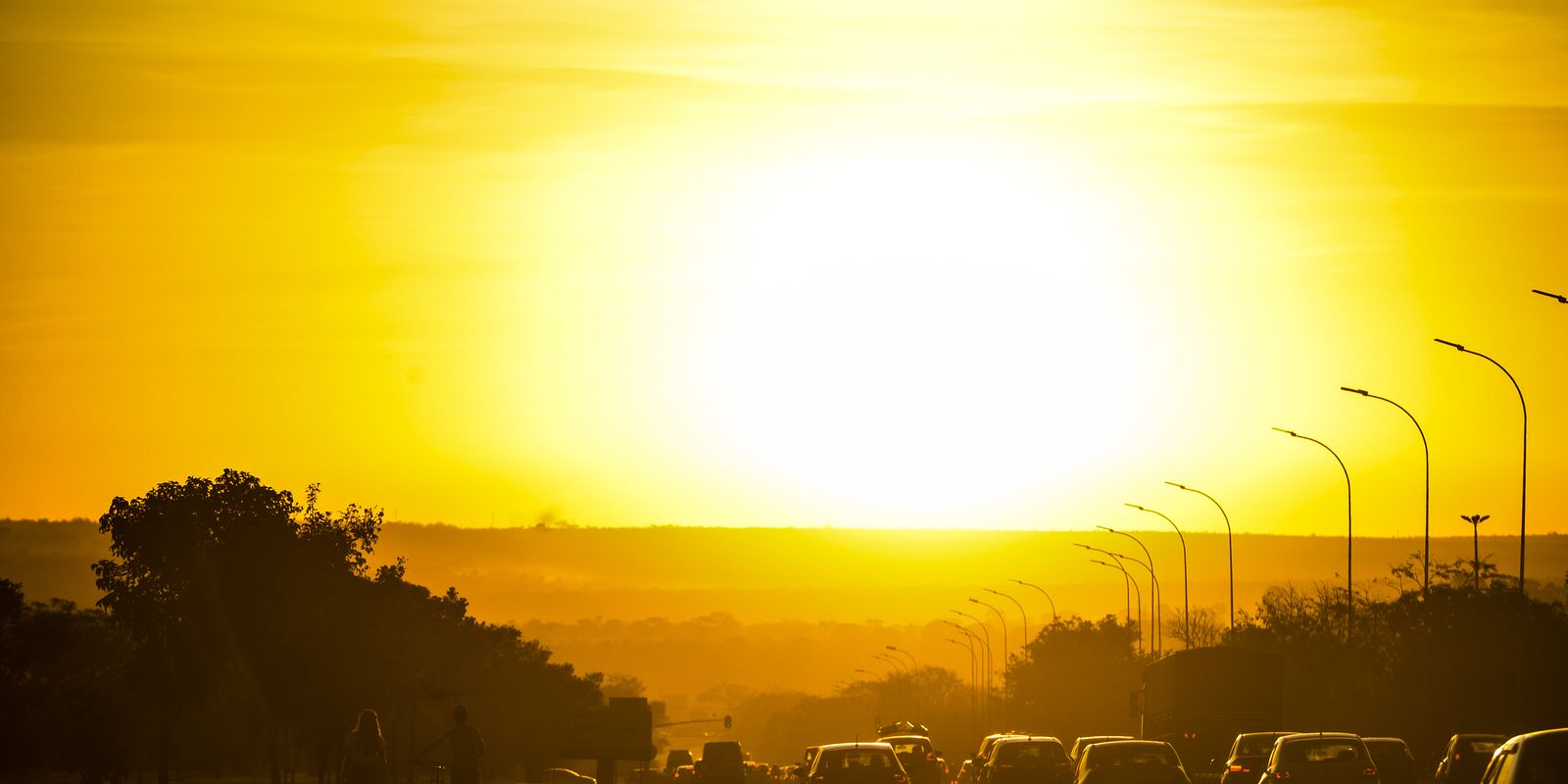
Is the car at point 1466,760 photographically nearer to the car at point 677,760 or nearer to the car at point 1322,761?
the car at point 1322,761

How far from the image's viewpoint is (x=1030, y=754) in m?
36.9

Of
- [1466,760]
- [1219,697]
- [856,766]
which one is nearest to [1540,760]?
[1466,760]

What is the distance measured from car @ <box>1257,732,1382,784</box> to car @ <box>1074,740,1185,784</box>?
2.62m

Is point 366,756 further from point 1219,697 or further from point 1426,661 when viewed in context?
point 1426,661

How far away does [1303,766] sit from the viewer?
3216 centimetres

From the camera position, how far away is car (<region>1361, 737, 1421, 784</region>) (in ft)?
129

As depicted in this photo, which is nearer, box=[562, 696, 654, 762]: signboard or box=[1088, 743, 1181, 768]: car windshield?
box=[1088, 743, 1181, 768]: car windshield

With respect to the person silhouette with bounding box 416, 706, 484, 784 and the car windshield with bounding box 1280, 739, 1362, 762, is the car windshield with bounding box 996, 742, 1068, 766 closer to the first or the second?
the car windshield with bounding box 1280, 739, 1362, 762

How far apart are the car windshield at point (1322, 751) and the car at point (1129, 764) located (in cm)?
283

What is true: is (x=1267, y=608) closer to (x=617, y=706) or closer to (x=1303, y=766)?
(x=617, y=706)

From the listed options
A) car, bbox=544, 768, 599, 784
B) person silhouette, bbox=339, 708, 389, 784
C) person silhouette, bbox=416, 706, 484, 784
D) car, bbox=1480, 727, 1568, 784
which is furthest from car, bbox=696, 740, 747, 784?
car, bbox=1480, 727, 1568, 784

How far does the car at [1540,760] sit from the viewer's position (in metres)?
19.2

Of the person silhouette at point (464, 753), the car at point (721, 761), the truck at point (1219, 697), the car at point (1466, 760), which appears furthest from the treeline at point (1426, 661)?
the person silhouette at point (464, 753)

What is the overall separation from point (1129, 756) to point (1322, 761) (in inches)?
164
